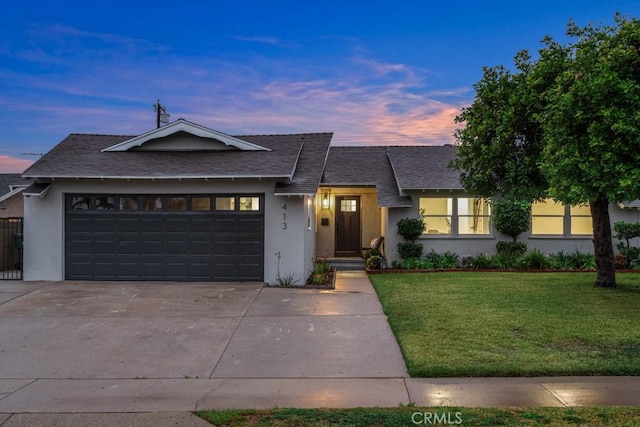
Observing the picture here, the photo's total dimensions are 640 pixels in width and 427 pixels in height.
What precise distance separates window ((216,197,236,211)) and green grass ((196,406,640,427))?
8801mm

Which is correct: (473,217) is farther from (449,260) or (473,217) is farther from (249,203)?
(249,203)

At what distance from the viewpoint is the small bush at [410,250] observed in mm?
15539

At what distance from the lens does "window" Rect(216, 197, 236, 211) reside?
503 inches

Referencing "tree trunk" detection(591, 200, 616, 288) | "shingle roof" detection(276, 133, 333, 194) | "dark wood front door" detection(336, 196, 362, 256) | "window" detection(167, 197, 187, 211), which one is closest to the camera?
"tree trunk" detection(591, 200, 616, 288)

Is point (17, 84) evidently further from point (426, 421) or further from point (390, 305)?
point (426, 421)

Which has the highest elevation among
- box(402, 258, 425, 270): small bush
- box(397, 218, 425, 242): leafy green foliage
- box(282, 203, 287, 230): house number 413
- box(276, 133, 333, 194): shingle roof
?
box(276, 133, 333, 194): shingle roof

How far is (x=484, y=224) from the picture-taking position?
16312 millimetres

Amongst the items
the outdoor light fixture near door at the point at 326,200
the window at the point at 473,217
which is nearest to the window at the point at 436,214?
the window at the point at 473,217

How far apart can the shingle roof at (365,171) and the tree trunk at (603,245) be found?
19.5 feet

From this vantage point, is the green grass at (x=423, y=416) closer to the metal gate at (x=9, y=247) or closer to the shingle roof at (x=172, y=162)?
the shingle roof at (x=172, y=162)

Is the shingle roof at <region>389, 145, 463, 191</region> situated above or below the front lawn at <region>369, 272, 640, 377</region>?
above

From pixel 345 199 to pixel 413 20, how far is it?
7.49 m

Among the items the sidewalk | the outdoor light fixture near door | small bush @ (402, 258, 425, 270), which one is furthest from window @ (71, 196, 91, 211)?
small bush @ (402, 258, 425, 270)

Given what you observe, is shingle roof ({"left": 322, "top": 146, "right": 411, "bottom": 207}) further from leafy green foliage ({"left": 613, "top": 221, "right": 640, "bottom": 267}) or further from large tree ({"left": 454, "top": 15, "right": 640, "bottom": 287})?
leafy green foliage ({"left": 613, "top": 221, "right": 640, "bottom": 267})
